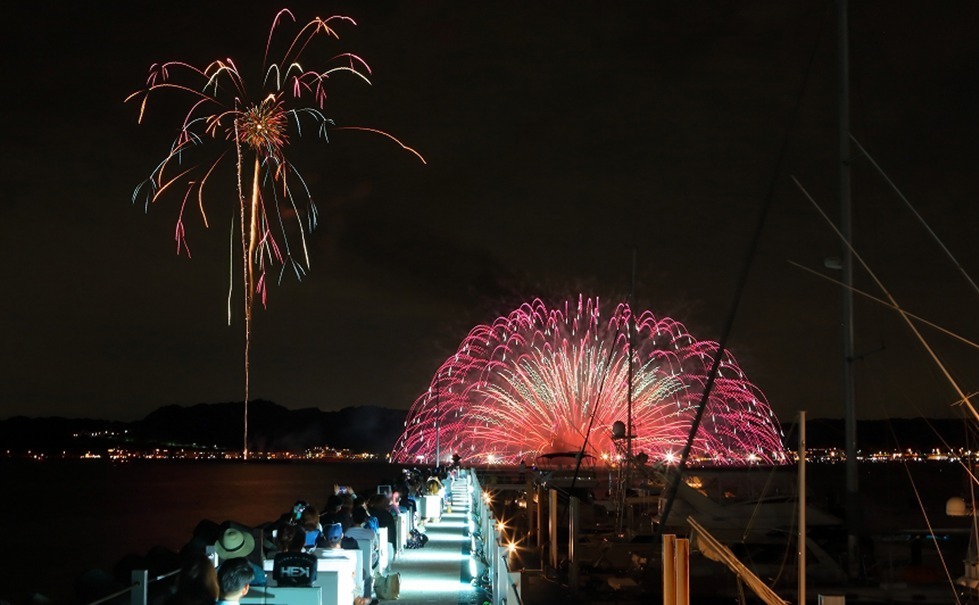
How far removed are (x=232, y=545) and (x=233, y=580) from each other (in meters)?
2.12

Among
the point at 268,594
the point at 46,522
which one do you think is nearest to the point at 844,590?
the point at 268,594

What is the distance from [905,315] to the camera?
10.7m

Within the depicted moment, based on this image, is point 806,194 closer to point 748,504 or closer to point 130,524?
point 748,504

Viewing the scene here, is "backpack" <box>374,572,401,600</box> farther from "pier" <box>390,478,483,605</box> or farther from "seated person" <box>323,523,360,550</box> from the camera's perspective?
"seated person" <box>323,523,360,550</box>

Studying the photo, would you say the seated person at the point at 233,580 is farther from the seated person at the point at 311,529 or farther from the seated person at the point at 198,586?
the seated person at the point at 311,529

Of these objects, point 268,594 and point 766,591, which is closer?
point 766,591

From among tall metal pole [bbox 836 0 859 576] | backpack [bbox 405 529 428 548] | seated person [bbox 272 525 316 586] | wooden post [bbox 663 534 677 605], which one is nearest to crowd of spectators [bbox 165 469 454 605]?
seated person [bbox 272 525 316 586]

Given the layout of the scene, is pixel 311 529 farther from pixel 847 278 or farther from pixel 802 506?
pixel 847 278

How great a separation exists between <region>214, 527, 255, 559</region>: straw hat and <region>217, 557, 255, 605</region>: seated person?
198 cm

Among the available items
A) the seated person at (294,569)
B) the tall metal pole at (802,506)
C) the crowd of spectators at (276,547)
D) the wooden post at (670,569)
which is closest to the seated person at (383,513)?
the crowd of spectators at (276,547)

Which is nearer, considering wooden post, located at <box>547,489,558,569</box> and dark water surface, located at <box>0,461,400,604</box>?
wooden post, located at <box>547,489,558,569</box>

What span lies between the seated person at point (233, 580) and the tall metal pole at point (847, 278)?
12.7m

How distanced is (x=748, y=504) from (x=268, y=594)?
16.7 meters

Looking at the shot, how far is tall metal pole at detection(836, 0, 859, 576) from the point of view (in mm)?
19781
